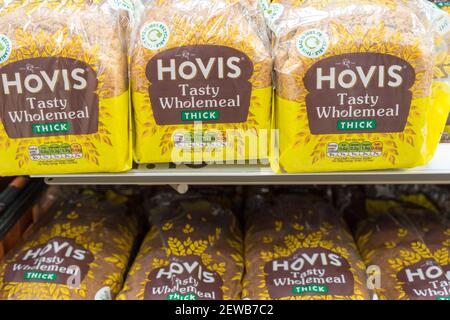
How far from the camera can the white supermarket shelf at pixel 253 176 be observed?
106 centimetres

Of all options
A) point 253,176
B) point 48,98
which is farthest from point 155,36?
point 253,176

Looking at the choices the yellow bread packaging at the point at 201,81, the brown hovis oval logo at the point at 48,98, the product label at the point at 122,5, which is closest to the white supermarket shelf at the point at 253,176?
the yellow bread packaging at the point at 201,81

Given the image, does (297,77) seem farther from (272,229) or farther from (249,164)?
(272,229)

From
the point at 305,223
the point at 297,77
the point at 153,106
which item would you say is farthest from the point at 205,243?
the point at 297,77

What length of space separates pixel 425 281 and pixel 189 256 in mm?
671

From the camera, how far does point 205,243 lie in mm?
1351

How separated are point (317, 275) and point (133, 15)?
85 cm

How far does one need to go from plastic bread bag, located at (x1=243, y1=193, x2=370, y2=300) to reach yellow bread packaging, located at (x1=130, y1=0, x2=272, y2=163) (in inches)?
15.4

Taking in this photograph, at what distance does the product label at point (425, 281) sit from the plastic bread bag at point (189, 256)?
474 mm

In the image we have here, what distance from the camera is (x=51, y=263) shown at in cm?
127

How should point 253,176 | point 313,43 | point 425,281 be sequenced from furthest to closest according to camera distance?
1. point 425,281
2. point 253,176
3. point 313,43

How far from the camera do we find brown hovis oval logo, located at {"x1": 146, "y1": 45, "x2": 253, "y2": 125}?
99 centimetres

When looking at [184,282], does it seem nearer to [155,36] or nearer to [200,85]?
[200,85]
